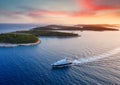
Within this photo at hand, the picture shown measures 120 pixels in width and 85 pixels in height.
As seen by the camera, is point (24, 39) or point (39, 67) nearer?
point (39, 67)

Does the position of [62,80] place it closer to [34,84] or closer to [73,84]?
[73,84]

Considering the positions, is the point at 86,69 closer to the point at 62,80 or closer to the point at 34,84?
the point at 62,80

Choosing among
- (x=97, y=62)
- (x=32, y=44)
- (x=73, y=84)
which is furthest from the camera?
(x=32, y=44)

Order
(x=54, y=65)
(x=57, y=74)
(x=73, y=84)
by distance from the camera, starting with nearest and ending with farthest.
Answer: (x=73, y=84), (x=57, y=74), (x=54, y=65)

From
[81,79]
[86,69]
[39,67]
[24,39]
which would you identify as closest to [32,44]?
[24,39]

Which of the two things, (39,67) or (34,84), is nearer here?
(34,84)

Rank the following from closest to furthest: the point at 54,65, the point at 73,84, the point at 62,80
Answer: the point at 73,84 < the point at 62,80 < the point at 54,65

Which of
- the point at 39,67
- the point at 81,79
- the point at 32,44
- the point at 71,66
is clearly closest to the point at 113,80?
the point at 81,79

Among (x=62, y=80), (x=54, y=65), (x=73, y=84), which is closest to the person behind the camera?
(x=73, y=84)
